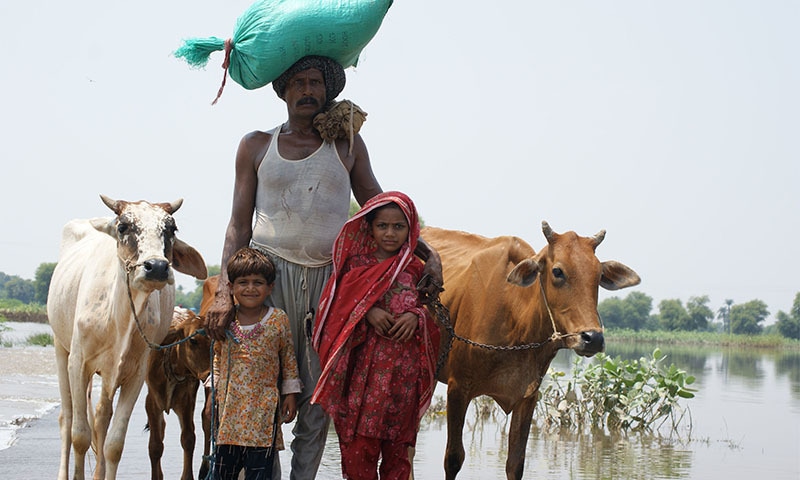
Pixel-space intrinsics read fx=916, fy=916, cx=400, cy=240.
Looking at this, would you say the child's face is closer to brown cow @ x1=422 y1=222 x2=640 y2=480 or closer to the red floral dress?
the red floral dress

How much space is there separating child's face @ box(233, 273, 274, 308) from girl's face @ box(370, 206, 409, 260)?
605 mm

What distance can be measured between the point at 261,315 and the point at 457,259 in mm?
2953

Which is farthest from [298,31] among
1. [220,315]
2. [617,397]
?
[617,397]

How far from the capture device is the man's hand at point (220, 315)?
14.5ft

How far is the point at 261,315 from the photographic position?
454 cm

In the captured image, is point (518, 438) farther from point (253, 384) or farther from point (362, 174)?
point (253, 384)

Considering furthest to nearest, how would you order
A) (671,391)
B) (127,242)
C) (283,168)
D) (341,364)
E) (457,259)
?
1. (671,391)
2. (457,259)
3. (127,242)
4. (283,168)
5. (341,364)

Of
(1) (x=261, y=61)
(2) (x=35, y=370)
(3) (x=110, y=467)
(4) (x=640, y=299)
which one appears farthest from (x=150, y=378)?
(4) (x=640, y=299)

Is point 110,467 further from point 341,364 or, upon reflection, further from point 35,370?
point 35,370

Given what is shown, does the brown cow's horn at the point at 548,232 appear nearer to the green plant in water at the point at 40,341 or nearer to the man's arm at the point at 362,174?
the man's arm at the point at 362,174

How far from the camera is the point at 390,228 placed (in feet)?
14.8

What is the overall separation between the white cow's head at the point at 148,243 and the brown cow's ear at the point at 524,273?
1949 mm

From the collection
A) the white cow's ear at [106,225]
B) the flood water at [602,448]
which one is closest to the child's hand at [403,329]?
the white cow's ear at [106,225]

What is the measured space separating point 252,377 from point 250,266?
0.54m
